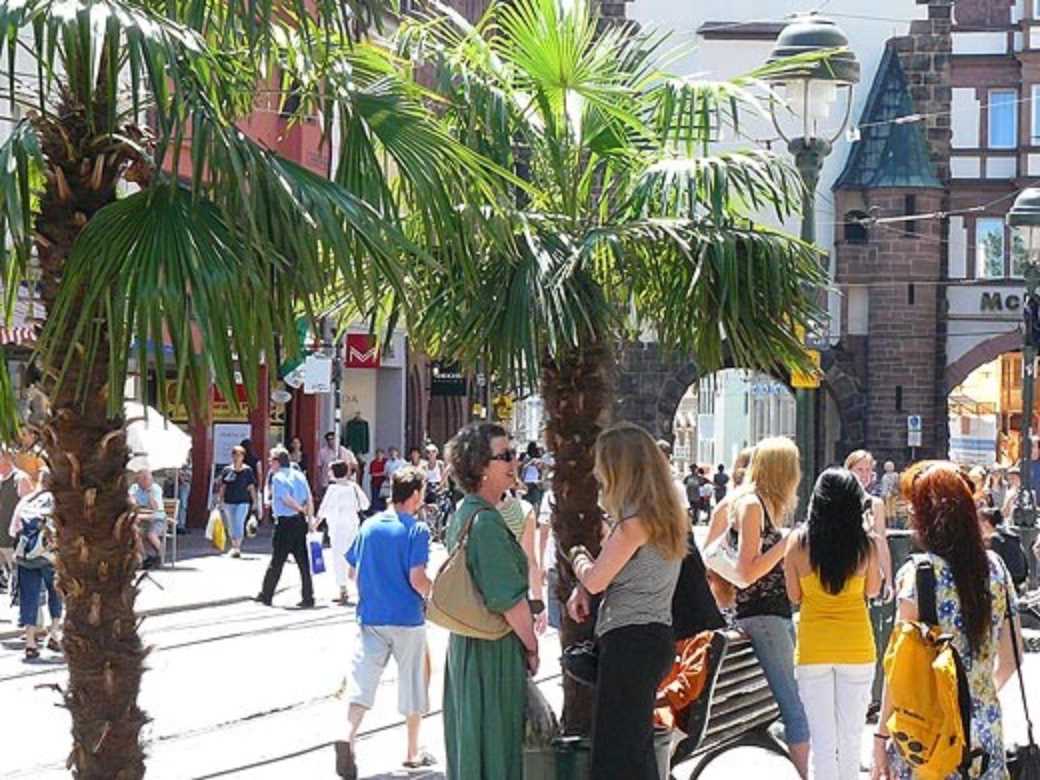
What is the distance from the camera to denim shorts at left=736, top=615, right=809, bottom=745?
1041 centimetres

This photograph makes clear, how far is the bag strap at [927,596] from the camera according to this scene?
7.31 metres

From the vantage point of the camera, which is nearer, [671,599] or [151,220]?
[151,220]

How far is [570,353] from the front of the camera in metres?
11.5

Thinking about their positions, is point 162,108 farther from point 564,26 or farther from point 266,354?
point 564,26

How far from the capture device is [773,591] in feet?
34.3

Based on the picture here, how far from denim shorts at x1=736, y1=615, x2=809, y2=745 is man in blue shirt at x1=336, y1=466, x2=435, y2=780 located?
194 centimetres

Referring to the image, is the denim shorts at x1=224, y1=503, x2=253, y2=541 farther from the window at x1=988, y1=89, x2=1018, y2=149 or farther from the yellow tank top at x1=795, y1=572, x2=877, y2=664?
the window at x1=988, y1=89, x2=1018, y2=149

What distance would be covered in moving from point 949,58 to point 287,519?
34374 millimetres

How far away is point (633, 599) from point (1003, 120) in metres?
53.4

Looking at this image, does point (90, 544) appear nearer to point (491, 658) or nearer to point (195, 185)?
point (195, 185)

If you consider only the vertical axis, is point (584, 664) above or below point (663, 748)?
above

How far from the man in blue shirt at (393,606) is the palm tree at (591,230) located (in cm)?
81

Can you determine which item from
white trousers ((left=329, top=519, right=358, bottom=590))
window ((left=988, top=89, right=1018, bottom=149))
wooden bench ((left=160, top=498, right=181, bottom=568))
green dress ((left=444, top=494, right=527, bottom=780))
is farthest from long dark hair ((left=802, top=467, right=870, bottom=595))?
window ((left=988, top=89, right=1018, bottom=149))

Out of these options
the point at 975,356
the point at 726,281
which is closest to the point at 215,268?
the point at 726,281
